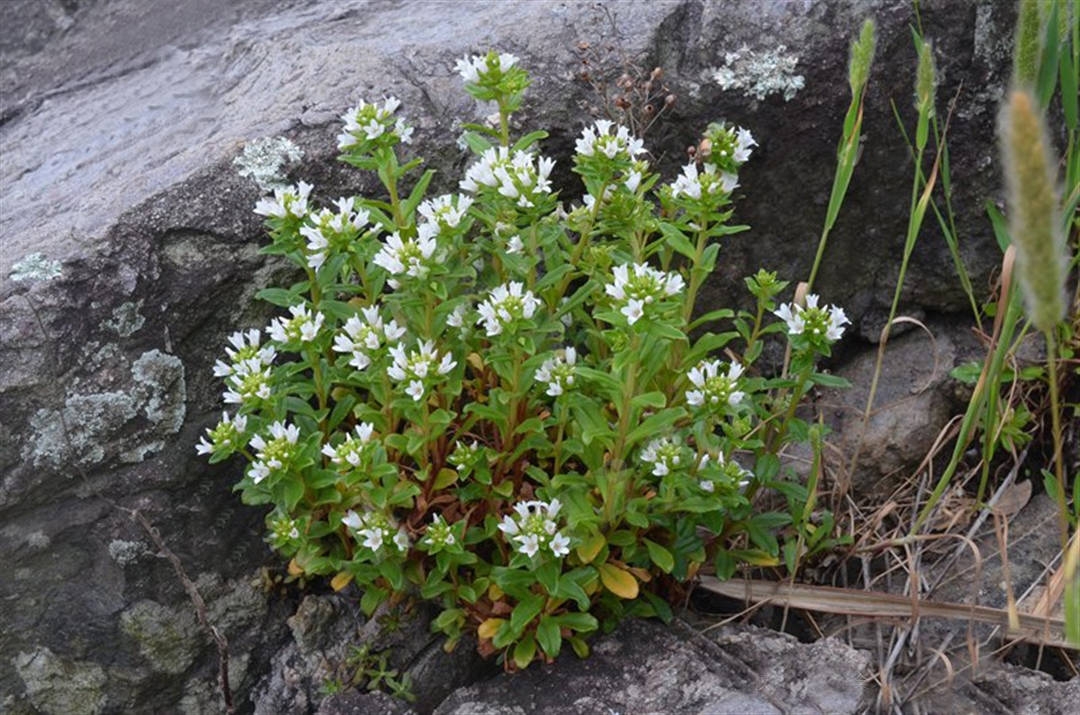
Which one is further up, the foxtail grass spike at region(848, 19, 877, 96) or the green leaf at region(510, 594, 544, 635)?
the foxtail grass spike at region(848, 19, 877, 96)

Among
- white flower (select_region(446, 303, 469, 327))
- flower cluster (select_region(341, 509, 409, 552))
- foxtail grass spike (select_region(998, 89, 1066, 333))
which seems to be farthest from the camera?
white flower (select_region(446, 303, 469, 327))

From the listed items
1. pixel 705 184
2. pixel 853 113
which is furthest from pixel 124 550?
pixel 853 113

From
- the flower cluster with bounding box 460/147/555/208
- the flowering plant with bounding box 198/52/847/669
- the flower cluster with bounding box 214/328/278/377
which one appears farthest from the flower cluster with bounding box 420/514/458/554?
the flower cluster with bounding box 460/147/555/208

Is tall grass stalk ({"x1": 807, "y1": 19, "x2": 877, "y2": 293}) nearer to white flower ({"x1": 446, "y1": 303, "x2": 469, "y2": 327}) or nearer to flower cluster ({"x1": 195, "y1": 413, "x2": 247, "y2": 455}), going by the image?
white flower ({"x1": 446, "y1": 303, "x2": 469, "y2": 327})

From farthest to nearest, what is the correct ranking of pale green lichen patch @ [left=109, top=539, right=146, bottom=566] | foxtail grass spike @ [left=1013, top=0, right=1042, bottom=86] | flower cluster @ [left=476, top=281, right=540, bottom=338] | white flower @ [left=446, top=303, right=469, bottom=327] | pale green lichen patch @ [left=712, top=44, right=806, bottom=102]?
pale green lichen patch @ [left=712, top=44, right=806, bottom=102], pale green lichen patch @ [left=109, top=539, right=146, bottom=566], white flower @ [left=446, top=303, right=469, bottom=327], flower cluster @ [left=476, top=281, right=540, bottom=338], foxtail grass spike @ [left=1013, top=0, right=1042, bottom=86]

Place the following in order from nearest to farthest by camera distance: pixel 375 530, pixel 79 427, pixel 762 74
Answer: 1. pixel 375 530
2. pixel 79 427
3. pixel 762 74

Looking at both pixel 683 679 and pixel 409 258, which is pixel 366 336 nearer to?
pixel 409 258
